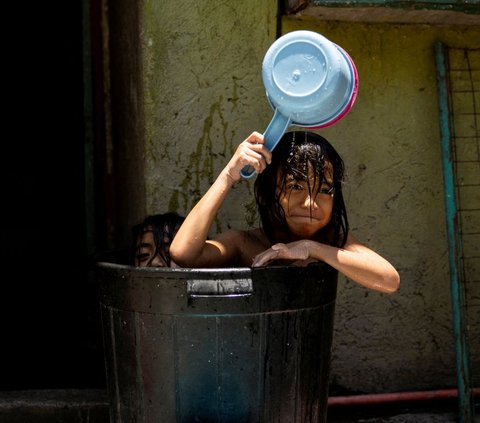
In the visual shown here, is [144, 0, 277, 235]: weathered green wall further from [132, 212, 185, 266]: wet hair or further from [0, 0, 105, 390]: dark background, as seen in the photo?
[0, 0, 105, 390]: dark background

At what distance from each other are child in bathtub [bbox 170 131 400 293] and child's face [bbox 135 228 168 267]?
30 centimetres

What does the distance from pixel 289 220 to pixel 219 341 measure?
45cm

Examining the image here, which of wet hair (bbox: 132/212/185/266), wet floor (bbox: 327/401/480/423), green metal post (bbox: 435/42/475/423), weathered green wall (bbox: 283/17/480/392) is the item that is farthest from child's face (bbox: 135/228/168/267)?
green metal post (bbox: 435/42/475/423)

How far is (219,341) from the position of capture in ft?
8.00

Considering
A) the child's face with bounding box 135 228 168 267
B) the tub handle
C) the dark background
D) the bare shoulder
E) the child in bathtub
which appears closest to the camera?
the tub handle

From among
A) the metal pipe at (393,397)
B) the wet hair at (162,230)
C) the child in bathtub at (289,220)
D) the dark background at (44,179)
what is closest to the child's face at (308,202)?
the child in bathtub at (289,220)

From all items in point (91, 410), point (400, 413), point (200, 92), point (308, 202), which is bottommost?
point (400, 413)

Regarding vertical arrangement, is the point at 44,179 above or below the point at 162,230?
above

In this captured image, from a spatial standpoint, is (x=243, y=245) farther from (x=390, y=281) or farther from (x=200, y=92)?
(x=200, y=92)

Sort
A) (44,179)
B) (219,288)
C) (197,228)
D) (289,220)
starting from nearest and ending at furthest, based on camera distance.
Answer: (219,288)
(197,228)
(289,220)
(44,179)

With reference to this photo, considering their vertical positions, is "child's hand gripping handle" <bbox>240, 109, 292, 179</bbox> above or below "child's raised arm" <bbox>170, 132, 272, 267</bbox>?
above

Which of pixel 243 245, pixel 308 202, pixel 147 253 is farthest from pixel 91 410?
pixel 308 202

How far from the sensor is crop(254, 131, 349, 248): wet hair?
2615 mm

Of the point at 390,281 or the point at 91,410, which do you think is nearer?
the point at 390,281
